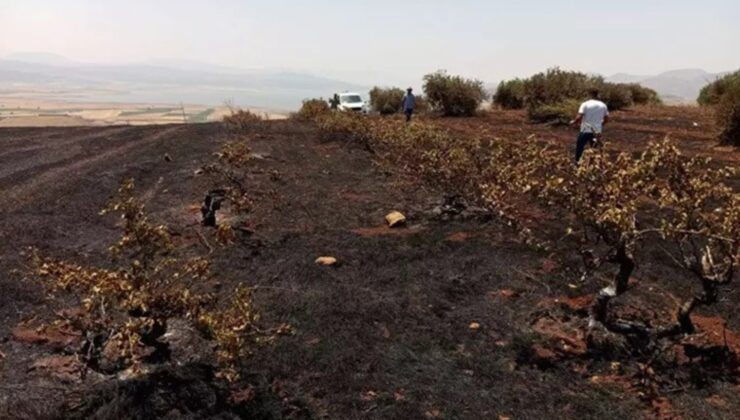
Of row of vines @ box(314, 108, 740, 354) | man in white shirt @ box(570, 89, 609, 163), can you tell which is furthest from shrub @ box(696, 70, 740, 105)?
row of vines @ box(314, 108, 740, 354)

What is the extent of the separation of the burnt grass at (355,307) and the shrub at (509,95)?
864 inches

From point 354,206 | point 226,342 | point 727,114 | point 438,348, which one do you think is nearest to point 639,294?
point 438,348

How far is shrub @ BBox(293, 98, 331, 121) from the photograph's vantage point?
27006 mm

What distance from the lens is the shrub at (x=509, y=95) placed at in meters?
32.3

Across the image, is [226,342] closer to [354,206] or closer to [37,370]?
[37,370]

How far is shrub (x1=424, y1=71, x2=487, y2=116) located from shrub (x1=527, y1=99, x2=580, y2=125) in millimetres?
4250

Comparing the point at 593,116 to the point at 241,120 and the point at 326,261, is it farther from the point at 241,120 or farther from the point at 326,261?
the point at 241,120

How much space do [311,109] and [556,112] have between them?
38.2ft

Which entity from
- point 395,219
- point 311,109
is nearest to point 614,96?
point 311,109

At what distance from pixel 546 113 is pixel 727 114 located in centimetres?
871

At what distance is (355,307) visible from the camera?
6195 mm

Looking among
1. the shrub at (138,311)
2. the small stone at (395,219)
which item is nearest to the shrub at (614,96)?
the small stone at (395,219)

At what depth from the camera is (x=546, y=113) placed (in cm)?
2509

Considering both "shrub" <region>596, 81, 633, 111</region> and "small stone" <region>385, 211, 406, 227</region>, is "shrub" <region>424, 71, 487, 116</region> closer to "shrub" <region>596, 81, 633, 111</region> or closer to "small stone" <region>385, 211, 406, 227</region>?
"shrub" <region>596, 81, 633, 111</region>
